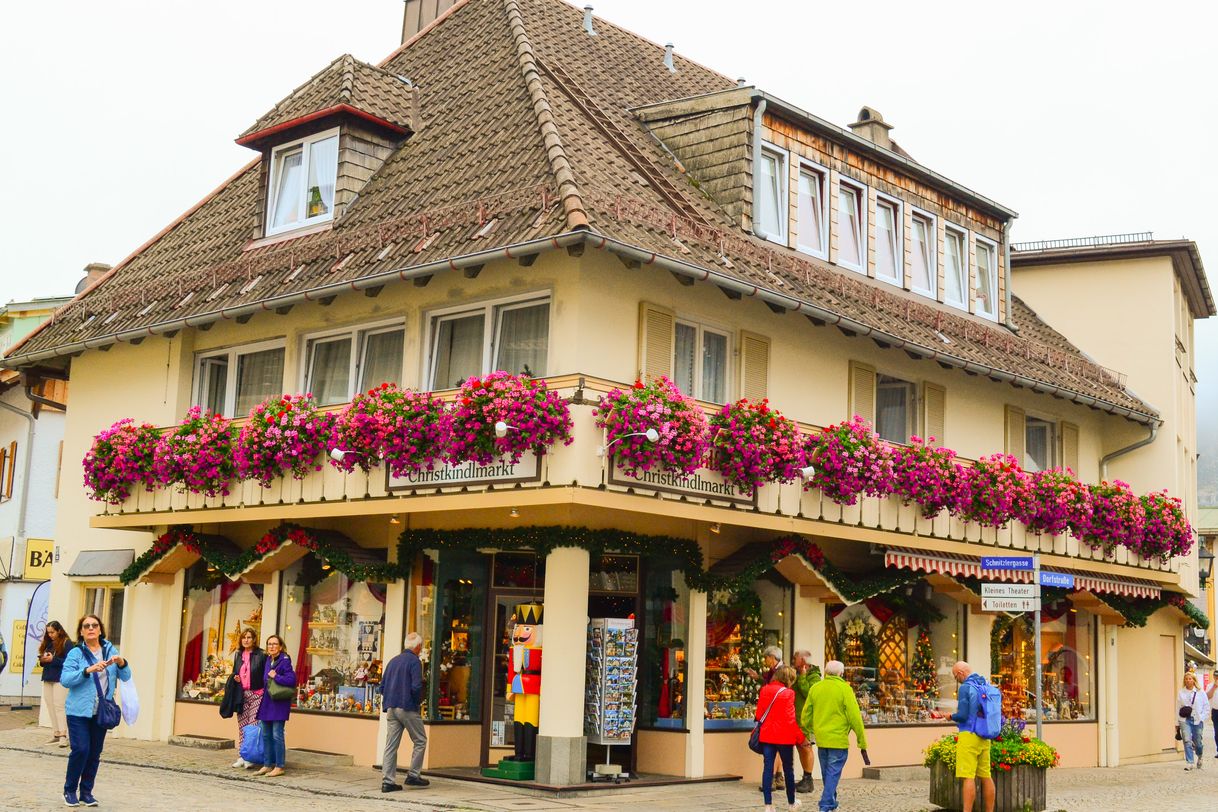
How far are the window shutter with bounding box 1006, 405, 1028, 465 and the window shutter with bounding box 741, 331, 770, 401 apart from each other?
20.6 ft

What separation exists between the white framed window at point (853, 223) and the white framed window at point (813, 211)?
1.43 feet

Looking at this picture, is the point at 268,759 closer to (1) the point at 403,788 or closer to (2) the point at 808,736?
(1) the point at 403,788

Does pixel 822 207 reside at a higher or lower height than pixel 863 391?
higher

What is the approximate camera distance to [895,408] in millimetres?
20812

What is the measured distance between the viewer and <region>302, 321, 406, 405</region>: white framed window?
18.1 m

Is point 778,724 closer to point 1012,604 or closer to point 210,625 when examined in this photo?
point 1012,604

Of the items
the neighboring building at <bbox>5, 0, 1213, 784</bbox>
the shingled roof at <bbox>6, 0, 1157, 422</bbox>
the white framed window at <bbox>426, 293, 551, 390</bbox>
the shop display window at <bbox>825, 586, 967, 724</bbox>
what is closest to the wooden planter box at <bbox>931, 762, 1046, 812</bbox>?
the neighboring building at <bbox>5, 0, 1213, 784</bbox>

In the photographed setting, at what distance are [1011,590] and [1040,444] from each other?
8865 mm

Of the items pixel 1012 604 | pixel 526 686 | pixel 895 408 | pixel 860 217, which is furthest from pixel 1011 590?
pixel 860 217

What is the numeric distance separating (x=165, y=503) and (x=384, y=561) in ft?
12.0

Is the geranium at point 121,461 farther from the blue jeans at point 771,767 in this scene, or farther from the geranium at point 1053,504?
the geranium at point 1053,504

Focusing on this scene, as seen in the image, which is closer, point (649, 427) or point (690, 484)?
point (649, 427)

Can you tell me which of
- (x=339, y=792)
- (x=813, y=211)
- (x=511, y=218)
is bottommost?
(x=339, y=792)

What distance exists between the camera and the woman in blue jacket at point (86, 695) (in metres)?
12.7
